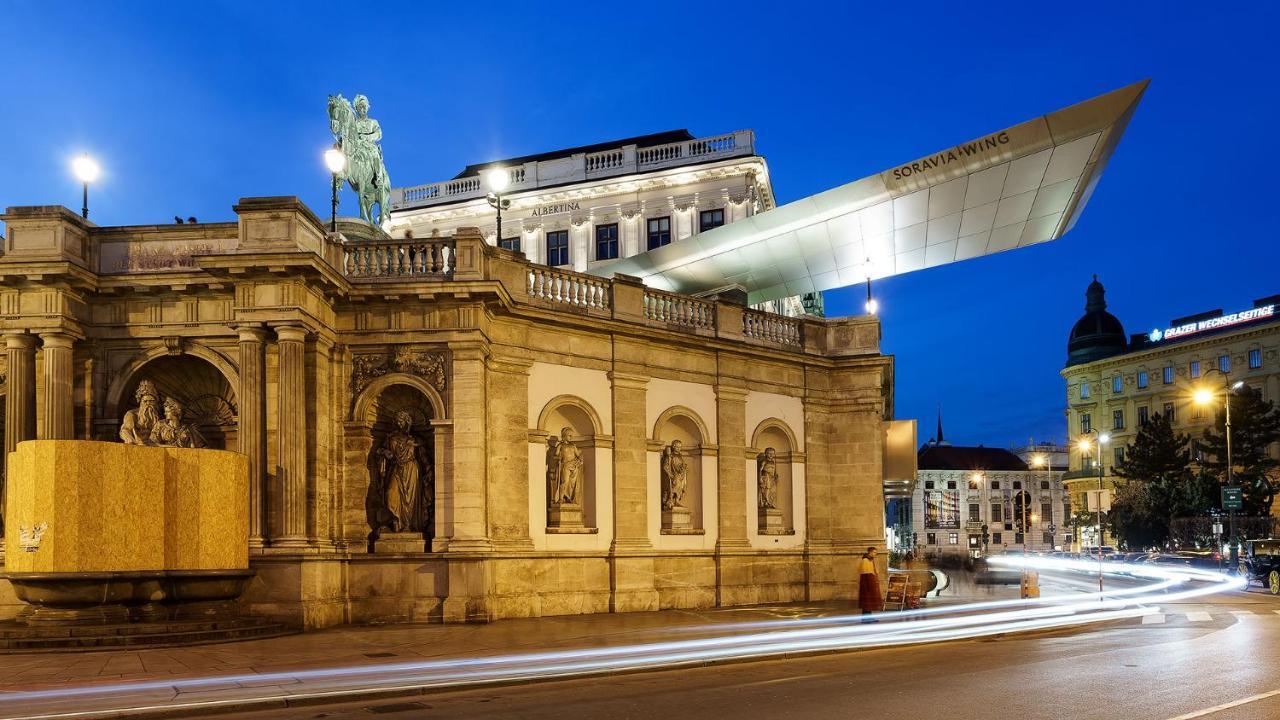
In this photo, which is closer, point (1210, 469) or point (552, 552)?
point (552, 552)

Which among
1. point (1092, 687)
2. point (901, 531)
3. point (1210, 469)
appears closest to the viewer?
point (1092, 687)

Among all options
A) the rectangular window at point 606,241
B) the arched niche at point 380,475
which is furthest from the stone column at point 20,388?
the rectangular window at point 606,241

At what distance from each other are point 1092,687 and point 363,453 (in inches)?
623

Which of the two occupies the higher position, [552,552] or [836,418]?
[836,418]

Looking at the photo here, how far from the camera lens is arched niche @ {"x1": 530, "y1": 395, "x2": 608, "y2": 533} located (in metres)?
26.8

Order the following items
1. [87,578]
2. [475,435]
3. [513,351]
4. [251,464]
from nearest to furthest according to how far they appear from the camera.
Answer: [87,578] → [251,464] → [475,435] → [513,351]

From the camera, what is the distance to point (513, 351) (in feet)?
85.1

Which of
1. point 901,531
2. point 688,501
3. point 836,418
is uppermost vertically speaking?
point 836,418

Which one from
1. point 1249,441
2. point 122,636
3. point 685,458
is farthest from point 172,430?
point 1249,441

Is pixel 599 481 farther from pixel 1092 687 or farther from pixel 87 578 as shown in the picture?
pixel 1092 687

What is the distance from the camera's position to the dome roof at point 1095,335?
438 ft

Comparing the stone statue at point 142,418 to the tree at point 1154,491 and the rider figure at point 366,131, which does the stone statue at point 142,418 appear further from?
the tree at point 1154,491

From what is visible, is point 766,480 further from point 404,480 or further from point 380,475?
point 380,475

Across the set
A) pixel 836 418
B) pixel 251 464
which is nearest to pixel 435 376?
pixel 251 464
